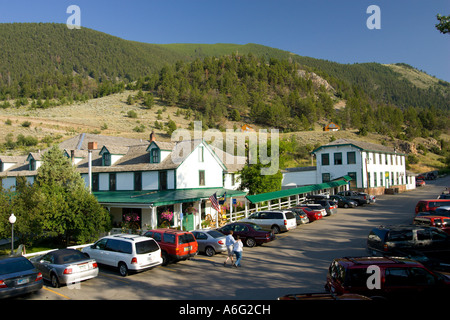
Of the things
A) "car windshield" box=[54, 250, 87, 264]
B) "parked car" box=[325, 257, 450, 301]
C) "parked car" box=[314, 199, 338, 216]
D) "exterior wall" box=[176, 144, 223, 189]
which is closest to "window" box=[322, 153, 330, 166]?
"parked car" box=[314, 199, 338, 216]

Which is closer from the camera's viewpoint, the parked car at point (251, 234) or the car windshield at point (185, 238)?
the car windshield at point (185, 238)

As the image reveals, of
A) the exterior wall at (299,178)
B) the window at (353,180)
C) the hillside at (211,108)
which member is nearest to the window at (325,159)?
the exterior wall at (299,178)

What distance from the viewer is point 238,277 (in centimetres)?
1360

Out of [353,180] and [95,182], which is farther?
[353,180]

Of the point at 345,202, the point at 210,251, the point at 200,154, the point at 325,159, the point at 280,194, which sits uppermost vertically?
the point at 200,154

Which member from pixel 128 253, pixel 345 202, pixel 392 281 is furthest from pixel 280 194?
pixel 392 281

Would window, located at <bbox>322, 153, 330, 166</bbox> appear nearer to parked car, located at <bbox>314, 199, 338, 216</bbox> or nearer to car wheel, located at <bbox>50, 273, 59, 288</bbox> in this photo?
parked car, located at <bbox>314, 199, 338, 216</bbox>

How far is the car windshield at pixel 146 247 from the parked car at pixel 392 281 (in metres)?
8.62

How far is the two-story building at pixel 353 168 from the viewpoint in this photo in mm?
47062

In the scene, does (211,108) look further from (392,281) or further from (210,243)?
(392,281)

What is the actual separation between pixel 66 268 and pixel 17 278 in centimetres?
189

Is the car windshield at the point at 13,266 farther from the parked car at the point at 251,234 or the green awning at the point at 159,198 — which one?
the parked car at the point at 251,234
